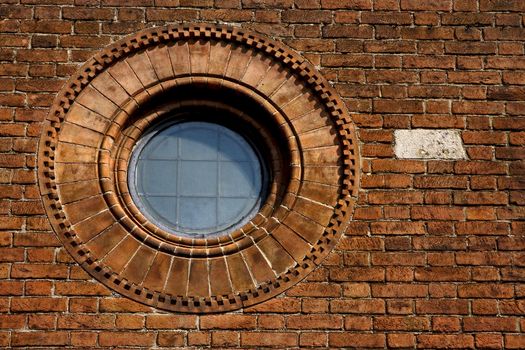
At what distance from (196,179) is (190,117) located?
0.55 meters

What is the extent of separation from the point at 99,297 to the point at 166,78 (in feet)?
5.95

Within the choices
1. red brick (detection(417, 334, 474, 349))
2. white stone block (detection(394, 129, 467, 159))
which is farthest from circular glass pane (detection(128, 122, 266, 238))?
red brick (detection(417, 334, 474, 349))

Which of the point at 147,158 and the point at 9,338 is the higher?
the point at 147,158

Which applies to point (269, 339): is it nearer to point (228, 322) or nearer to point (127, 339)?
point (228, 322)

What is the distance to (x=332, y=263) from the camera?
Result: 676cm

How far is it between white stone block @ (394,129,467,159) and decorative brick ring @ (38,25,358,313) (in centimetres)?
39

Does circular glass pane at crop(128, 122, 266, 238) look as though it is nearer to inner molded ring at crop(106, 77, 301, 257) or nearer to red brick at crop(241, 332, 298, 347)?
inner molded ring at crop(106, 77, 301, 257)

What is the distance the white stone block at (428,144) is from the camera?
707 cm

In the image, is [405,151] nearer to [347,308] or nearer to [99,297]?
[347,308]

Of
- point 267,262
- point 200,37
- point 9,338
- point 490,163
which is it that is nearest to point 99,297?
point 9,338

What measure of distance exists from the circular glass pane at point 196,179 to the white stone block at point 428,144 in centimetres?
114

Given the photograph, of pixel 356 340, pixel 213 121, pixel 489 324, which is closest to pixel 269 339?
pixel 356 340

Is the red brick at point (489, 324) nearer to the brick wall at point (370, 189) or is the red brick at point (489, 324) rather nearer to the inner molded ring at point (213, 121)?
the brick wall at point (370, 189)

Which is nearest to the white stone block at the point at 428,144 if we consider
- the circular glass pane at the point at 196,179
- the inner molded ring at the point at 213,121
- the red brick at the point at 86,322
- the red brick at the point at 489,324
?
the inner molded ring at the point at 213,121
